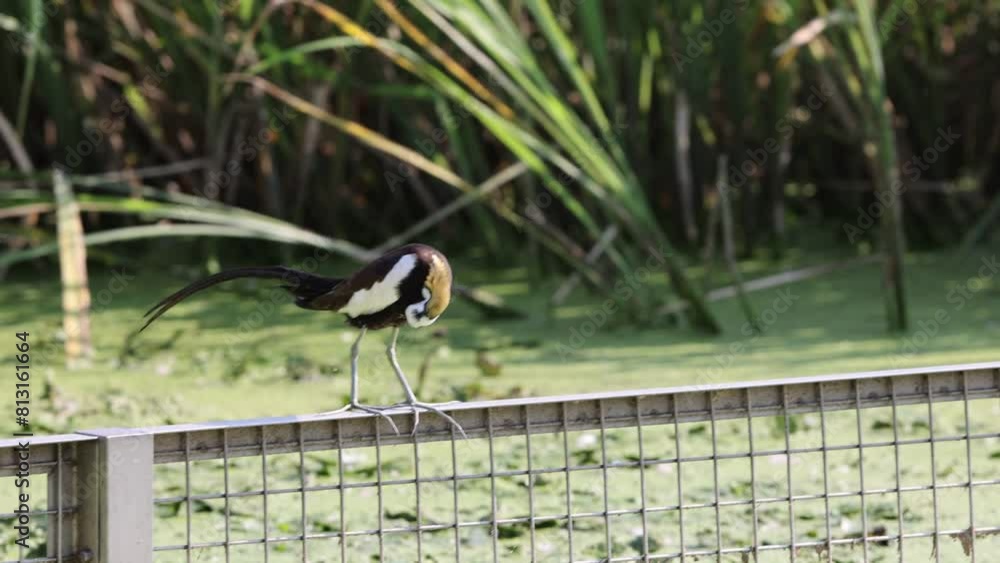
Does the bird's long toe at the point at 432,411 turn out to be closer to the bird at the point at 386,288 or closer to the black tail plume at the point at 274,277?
the bird at the point at 386,288

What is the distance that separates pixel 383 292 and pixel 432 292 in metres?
0.04

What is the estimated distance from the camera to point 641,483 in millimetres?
1240

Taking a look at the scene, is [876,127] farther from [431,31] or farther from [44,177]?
[44,177]

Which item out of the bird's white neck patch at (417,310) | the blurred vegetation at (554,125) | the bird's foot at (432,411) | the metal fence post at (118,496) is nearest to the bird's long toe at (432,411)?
the bird's foot at (432,411)

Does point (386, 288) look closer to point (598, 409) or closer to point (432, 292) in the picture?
point (432, 292)

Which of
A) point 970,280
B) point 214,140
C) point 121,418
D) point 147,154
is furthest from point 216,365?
point 970,280

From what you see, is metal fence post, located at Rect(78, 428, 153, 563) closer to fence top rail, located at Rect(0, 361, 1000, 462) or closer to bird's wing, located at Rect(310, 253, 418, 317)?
fence top rail, located at Rect(0, 361, 1000, 462)

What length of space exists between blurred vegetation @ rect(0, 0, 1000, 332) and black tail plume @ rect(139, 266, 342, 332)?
156 cm

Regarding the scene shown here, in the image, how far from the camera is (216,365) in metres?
2.97

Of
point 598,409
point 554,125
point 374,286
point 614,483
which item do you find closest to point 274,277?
point 374,286

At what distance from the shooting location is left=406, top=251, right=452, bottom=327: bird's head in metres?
1.29

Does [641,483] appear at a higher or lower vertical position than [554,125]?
lower

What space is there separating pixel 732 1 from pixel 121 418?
68.2 inches

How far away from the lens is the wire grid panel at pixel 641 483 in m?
1.24
